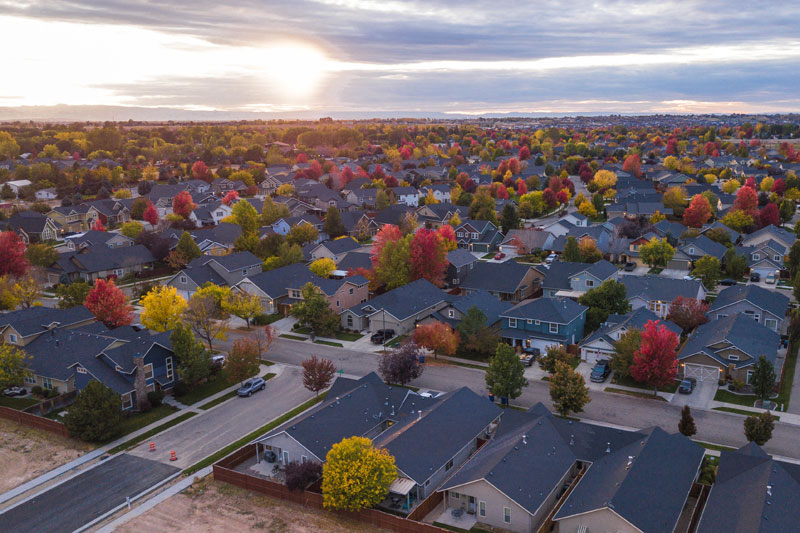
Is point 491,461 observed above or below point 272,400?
above

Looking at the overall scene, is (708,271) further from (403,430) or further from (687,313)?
(403,430)

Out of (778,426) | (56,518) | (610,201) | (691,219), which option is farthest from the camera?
(610,201)

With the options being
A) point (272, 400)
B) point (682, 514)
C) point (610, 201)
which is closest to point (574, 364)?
point (682, 514)

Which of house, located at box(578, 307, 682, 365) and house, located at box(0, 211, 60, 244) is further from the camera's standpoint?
house, located at box(0, 211, 60, 244)

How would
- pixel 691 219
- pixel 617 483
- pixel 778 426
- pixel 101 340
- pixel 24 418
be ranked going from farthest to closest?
pixel 691 219 → pixel 101 340 → pixel 24 418 → pixel 778 426 → pixel 617 483

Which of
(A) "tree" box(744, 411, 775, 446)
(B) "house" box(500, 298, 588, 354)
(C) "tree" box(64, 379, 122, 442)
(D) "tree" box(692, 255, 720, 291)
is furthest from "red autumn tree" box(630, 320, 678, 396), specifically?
(C) "tree" box(64, 379, 122, 442)

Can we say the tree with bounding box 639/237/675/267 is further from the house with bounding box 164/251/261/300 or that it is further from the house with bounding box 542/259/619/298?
the house with bounding box 164/251/261/300

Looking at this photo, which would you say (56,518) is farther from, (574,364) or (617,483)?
(574,364)
